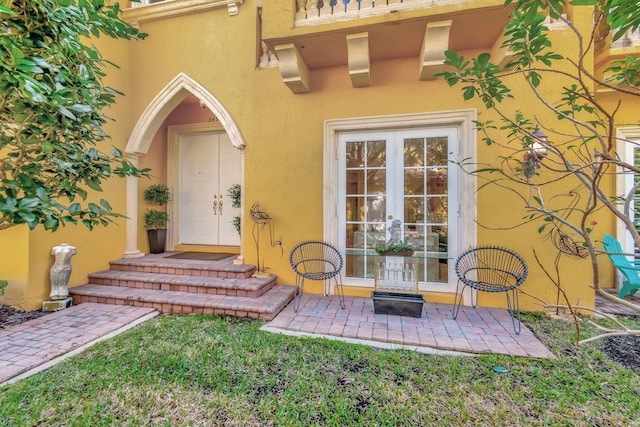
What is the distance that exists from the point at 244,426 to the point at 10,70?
2474 millimetres

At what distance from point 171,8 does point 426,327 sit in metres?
5.99

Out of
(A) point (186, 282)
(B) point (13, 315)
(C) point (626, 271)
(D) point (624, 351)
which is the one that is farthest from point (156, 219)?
(C) point (626, 271)

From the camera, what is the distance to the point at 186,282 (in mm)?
3807

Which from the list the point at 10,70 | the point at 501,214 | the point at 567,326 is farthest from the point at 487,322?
the point at 10,70

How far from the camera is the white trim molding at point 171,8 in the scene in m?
4.36

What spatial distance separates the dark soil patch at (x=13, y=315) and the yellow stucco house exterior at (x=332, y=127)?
11 cm

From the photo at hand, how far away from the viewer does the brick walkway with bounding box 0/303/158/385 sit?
2355mm

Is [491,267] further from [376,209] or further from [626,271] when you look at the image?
[626,271]

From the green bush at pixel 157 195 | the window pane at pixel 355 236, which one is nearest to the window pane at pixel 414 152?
the window pane at pixel 355 236

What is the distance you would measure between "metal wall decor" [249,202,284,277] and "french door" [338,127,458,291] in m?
1.02

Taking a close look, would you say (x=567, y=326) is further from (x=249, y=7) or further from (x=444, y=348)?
(x=249, y=7)

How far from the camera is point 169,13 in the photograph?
457cm

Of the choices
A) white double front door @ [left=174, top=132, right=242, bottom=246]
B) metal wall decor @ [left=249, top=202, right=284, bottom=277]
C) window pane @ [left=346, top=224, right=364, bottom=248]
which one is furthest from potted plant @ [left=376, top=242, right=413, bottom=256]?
white double front door @ [left=174, top=132, right=242, bottom=246]

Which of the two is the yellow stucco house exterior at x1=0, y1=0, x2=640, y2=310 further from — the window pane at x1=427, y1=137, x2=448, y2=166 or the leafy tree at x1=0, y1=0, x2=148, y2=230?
the leafy tree at x1=0, y1=0, x2=148, y2=230
